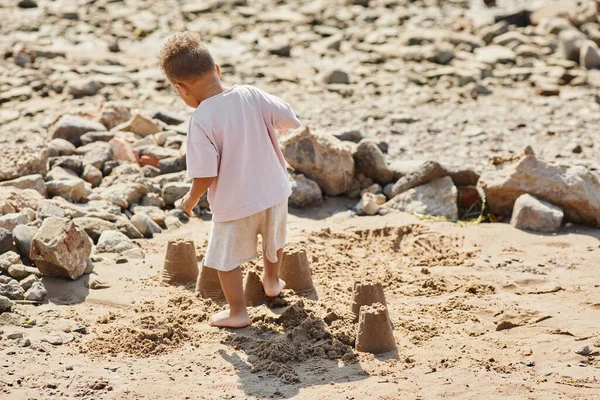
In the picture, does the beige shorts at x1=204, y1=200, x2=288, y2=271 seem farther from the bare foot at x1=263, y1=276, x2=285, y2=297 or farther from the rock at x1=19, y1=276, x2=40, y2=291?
the rock at x1=19, y1=276, x2=40, y2=291

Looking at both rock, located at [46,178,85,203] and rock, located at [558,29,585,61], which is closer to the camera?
rock, located at [46,178,85,203]

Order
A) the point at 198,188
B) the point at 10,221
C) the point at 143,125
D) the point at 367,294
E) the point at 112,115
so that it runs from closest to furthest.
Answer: the point at 198,188, the point at 367,294, the point at 10,221, the point at 143,125, the point at 112,115

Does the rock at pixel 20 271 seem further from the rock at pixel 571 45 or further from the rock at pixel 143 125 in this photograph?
the rock at pixel 571 45

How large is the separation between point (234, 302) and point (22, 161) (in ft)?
9.80

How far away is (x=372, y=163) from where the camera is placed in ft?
23.4

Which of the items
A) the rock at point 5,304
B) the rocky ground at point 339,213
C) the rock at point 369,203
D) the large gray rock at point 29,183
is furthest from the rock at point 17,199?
the rock at point 369,203

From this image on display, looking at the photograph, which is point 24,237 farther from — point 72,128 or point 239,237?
point 72,128

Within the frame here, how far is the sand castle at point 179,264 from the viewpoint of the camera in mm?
5262

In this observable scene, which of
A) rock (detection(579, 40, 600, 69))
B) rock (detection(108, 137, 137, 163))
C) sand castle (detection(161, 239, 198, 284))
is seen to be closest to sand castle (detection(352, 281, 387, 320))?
sand castle (detection(161, 239, 198, 284))

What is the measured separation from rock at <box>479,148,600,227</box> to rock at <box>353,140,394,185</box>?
89 cm

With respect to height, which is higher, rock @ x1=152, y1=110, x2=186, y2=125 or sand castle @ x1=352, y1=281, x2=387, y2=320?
sand castle @ x1=352, y1=281, x2=387, y2=320

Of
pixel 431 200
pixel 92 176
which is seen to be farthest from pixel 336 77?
pixel 92 176

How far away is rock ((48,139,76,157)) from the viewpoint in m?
7.48

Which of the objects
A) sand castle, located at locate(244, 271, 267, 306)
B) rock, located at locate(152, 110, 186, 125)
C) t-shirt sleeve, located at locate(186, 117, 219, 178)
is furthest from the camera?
rock, located at locate(152, 110, 186, 125)
